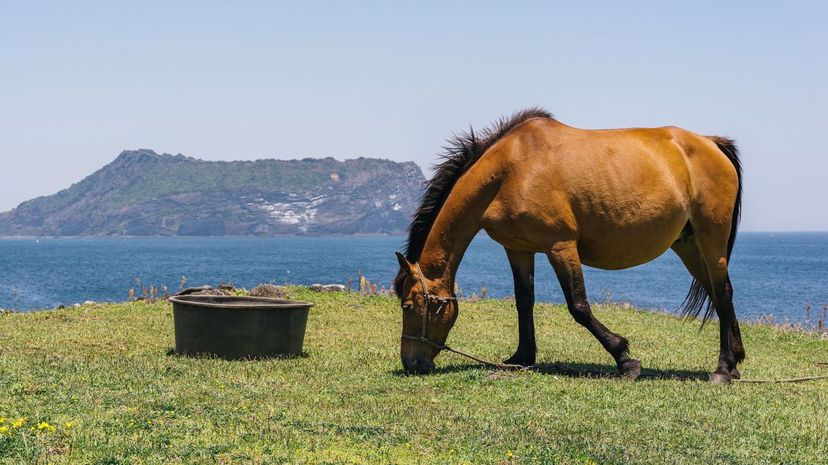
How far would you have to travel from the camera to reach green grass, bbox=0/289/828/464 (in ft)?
24.7

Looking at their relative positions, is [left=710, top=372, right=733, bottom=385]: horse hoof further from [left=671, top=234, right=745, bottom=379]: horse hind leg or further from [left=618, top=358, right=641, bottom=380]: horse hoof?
[left=671, top=234, right=745, bottom=379]: horse hind leg

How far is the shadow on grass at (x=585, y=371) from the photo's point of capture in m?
12.0

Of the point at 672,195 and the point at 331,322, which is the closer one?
the point at 672,195

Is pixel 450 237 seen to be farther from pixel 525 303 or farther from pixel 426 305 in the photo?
pixel 525 303

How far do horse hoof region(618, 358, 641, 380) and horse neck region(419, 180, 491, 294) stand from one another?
7.86 feet

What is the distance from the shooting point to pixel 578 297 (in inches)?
460

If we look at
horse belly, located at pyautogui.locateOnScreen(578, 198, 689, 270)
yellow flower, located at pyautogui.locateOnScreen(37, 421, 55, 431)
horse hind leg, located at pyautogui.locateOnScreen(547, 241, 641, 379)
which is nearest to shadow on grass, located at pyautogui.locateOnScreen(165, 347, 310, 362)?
horse hind leg, located at pyautogui.locateOnScreen(547, 241, 641, 379)

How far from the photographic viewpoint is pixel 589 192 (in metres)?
11.7

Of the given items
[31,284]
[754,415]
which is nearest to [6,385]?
[754,415]

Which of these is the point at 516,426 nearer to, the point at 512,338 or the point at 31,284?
the point at 512,338

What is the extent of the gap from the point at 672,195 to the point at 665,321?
900 centimetres

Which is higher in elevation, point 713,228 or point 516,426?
point 713,228

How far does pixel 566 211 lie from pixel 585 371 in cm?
224

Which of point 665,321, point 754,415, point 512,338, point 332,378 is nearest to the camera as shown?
point 754,415
